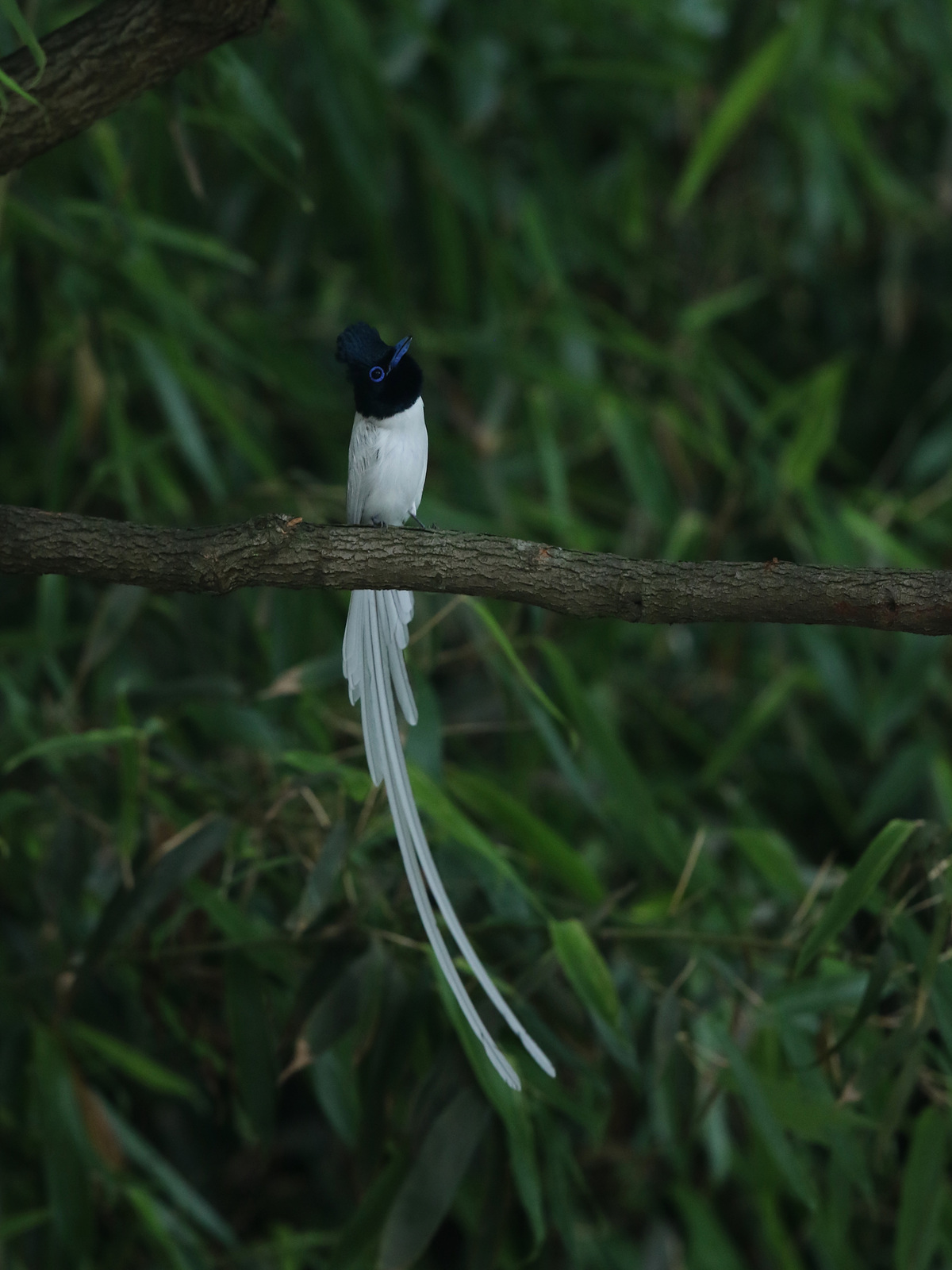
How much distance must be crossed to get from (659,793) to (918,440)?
112 cm

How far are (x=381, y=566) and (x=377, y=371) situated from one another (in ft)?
1.05

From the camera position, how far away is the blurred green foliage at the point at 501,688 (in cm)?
155

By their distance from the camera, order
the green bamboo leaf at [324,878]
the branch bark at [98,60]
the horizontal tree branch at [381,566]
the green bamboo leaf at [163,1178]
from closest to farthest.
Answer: the horizontal tree branch at [381,566] → the branch bark at [98,60] → the green bamboo leaf at [324,878] → the green bamboo leaf at [163,1178]

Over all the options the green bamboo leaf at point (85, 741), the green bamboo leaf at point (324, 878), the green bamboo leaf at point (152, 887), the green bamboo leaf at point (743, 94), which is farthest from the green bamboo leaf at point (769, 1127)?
the green bamboo leaf at point (743, 94)

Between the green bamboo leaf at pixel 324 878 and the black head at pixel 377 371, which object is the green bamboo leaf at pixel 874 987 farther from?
the black head at pixel 377 371

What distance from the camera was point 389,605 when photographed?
1385 mm

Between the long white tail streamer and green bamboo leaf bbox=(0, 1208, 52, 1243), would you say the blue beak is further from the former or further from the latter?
green bamboo leaf bbox=(0, 1208, 52, 1243)

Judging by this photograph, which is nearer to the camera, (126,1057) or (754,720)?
(126,1057)

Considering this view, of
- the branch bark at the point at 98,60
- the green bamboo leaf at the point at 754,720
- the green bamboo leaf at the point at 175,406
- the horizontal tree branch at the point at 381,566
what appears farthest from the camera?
the green bamboo leaf at the point at 754,720

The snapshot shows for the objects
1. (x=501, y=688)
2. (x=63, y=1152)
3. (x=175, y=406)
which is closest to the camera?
(x=63, y=1152)

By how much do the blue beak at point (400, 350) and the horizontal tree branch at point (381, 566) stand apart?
0.92 ft

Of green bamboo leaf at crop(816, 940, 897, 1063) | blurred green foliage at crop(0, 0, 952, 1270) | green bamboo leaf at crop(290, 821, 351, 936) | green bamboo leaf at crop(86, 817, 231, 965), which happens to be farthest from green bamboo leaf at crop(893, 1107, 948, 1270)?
green bamboo leaf at crop(86, 817, 231, 965)

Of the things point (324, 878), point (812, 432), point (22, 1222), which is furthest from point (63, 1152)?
point (812, 432)

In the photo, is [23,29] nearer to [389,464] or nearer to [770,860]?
[389,464]
